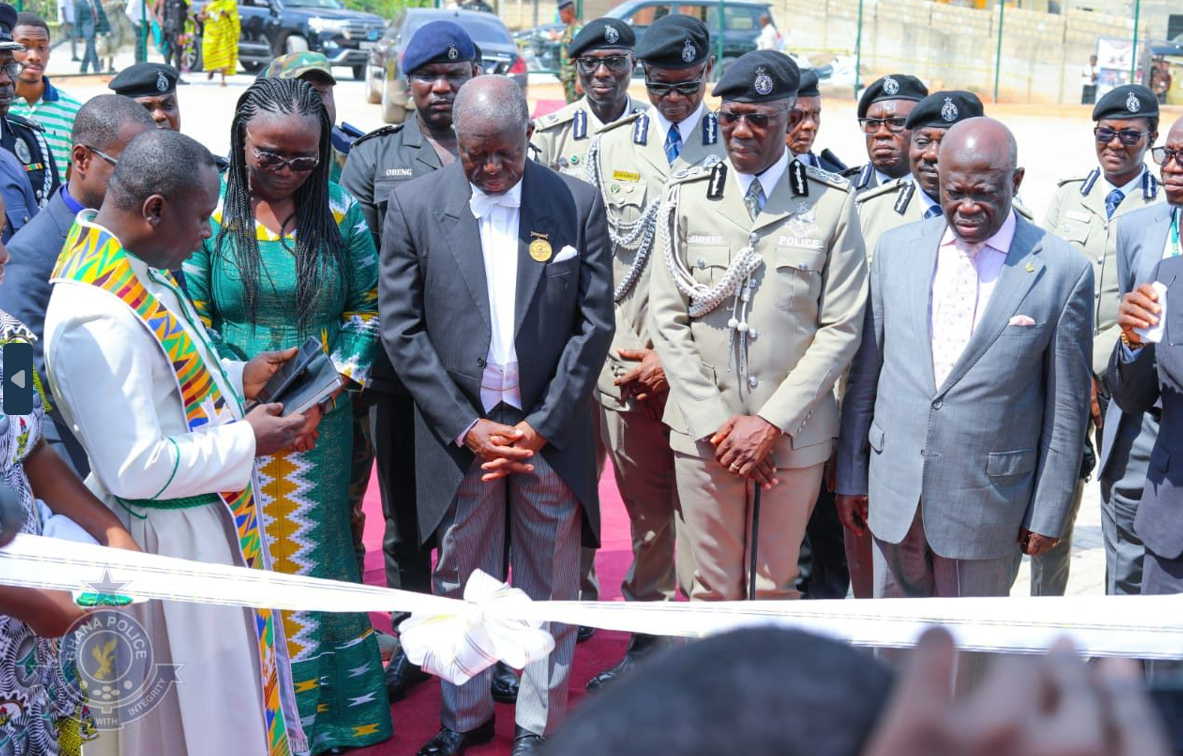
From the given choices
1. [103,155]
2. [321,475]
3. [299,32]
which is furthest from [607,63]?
[299,32]

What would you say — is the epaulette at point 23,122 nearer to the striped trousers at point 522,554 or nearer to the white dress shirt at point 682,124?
the white dress shirt at point 682,124

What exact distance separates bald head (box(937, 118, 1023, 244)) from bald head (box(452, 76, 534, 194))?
1.34 m

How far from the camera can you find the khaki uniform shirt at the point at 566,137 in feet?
18.1

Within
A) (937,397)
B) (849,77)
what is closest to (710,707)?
(937,397)

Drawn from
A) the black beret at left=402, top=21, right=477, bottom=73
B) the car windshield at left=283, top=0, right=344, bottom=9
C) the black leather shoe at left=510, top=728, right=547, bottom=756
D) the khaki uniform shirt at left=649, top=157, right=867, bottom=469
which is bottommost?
the black leather shoe at left=510, top=728, right=547, bottom=756

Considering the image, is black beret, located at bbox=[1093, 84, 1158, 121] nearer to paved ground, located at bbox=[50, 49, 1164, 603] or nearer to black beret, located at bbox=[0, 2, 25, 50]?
black beret, located at bbox=[0, 2, 25, 50]

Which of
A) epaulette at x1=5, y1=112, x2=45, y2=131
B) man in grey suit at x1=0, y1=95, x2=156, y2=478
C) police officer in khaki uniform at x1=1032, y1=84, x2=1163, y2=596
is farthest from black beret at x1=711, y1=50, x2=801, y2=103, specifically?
epaulette at x1=5, y1=112, x2=45, y2=131

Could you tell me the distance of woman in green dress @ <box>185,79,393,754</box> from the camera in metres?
3.94

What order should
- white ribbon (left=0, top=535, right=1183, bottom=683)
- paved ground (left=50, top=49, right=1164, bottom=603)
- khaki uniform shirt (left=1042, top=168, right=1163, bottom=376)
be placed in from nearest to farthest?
white ribbon (left=0, top=535, right=1183, bottom=683), khaki uniform shirt (left=1042, top=168, right=1163, bottom=376), paved ground (left=50, top=49, right=1164, bottom=603)

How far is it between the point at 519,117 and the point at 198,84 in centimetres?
2010

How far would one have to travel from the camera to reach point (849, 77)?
28719mm

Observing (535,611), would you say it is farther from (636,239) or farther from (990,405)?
(636,239)

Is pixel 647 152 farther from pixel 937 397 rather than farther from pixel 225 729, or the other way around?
pixel 225 729

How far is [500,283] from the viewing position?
412 centimetres
